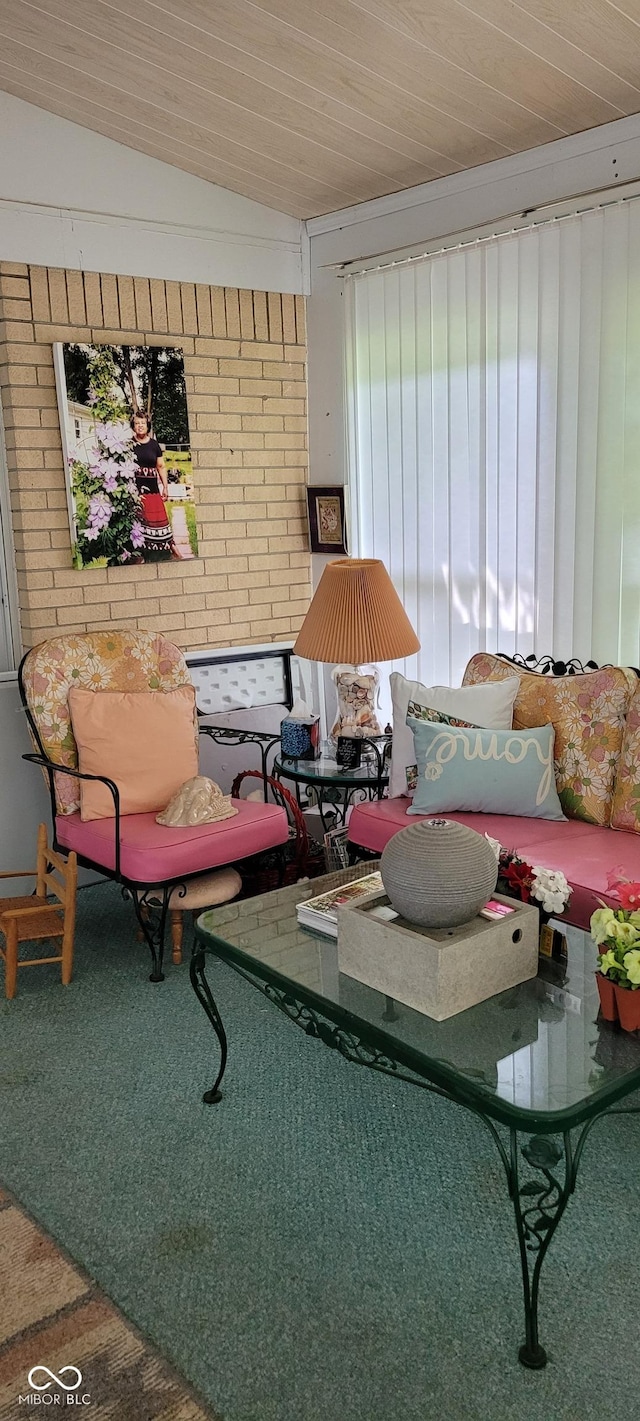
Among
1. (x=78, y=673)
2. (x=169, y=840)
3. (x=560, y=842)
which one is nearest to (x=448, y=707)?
(x=560, y=842)

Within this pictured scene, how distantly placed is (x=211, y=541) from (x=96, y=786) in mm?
1305

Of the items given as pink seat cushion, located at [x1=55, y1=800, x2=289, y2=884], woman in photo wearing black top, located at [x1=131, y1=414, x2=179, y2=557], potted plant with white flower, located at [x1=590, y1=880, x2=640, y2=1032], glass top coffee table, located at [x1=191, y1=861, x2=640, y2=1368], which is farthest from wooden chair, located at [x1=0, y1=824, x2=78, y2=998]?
potted plant with white flower, located at [x1=590, y1=880, x2=640, y2=1032]

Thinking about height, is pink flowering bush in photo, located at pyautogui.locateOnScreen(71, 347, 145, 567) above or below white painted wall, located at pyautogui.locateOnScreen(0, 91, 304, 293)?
below

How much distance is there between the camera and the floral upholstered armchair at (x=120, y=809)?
351 centimetres

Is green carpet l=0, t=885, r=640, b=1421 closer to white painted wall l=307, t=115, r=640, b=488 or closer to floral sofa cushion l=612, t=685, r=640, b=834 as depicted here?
floral sofa cushion l=612, t=685, r=640, b=834

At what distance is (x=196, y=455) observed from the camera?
4.50 m

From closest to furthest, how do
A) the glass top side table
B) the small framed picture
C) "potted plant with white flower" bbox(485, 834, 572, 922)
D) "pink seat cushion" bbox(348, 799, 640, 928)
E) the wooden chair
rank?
"potted plant with white flower" bbox(485, 834, 572, 922) → "pink seat cushion" bbox(348, 799, 640, 928) → the wooden chair → the glass top side table → the small framed picture

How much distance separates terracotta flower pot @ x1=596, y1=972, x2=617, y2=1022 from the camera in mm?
2162

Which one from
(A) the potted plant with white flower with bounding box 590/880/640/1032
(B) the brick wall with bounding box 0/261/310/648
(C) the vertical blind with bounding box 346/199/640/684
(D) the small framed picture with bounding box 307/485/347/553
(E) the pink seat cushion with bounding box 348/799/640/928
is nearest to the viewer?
(A) the potted plant with white flower with bounding box 590/880/640/1032

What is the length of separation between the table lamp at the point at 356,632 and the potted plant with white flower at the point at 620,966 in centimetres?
187

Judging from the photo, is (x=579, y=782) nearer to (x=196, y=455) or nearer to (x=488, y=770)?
(x=488, y=770)

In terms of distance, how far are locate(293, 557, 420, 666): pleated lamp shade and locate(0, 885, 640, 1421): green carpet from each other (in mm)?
1317

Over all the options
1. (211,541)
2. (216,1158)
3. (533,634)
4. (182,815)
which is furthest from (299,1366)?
(211,541)

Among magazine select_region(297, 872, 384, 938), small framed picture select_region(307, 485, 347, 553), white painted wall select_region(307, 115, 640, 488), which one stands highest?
white painted wall select_region(307, 115, 640, 488)
